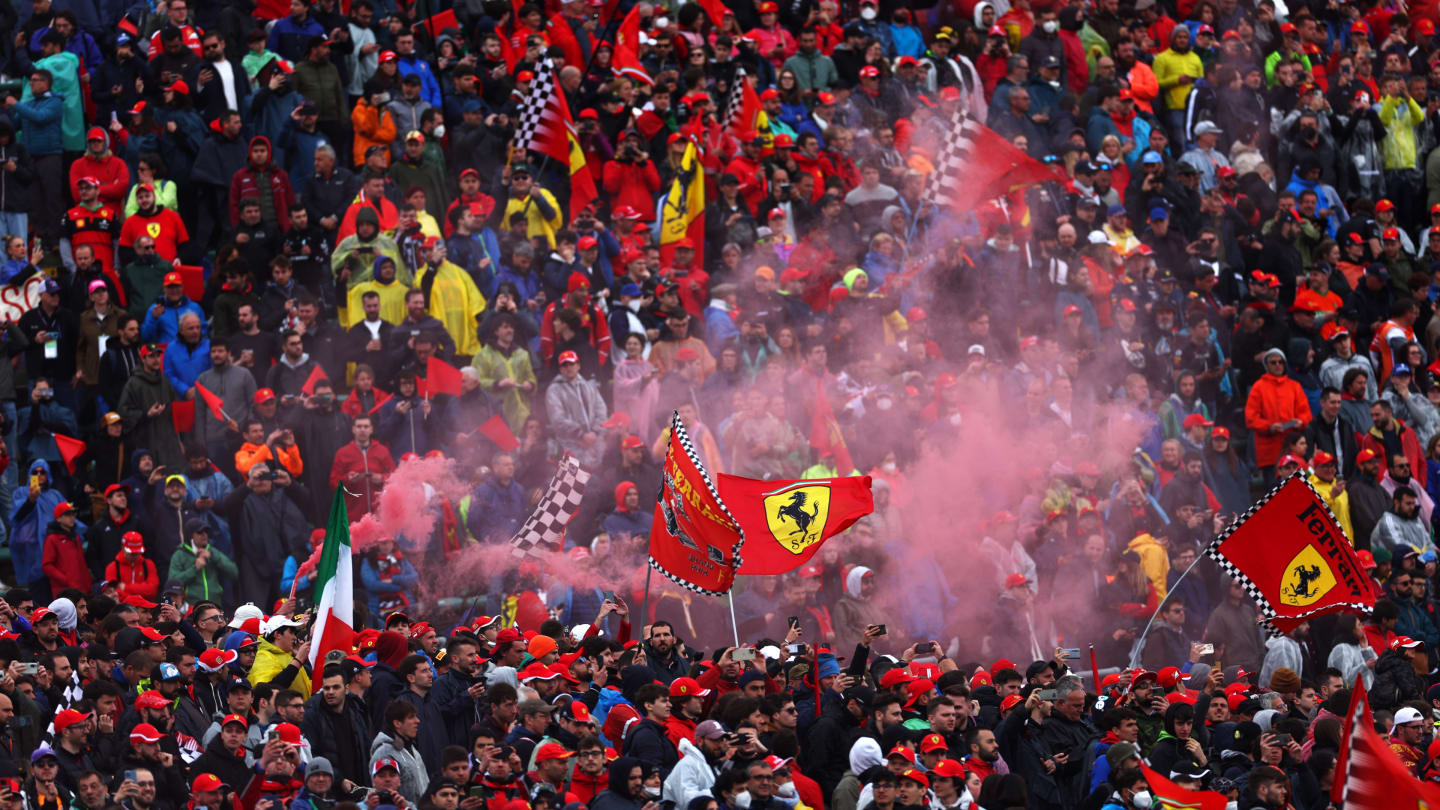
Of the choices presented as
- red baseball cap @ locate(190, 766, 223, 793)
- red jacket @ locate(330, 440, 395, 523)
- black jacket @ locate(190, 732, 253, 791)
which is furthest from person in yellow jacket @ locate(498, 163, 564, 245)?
red baseball cap @ locate(190, 766, 223, 793)

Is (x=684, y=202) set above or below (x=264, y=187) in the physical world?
below

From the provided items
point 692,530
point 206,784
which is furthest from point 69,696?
point 692,530

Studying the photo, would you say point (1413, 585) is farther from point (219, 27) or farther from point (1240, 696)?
point (219, 27)

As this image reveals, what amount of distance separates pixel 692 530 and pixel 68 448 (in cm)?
593

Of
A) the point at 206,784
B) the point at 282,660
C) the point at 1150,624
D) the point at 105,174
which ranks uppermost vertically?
the point at 206,784

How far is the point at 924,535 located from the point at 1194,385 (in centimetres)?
331

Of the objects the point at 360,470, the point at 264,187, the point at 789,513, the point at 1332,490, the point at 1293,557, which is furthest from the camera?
the point at 264,187

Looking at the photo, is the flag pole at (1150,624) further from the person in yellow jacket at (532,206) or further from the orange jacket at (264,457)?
the orange jacket at (264,457)

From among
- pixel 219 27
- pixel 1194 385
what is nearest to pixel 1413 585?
pixel 1194 385

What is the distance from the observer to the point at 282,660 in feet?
45.9

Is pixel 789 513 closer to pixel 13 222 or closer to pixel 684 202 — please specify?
pixel 684 202

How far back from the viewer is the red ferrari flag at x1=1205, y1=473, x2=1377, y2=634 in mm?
14891

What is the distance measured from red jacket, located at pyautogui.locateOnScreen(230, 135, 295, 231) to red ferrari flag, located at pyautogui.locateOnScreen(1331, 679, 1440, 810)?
11.0 meters

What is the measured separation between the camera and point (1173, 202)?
70.3 ft
